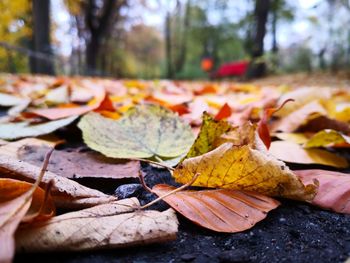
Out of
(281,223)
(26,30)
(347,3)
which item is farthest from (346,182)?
(26,30)

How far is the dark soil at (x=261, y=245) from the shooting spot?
0.53 meters

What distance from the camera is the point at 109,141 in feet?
3.07

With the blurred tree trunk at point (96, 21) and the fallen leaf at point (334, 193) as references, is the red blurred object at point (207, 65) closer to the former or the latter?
the blurred tree trunk at point (96, 21)

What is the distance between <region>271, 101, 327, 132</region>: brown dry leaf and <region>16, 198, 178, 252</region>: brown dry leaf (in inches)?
29.3

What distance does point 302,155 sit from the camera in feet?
3.10

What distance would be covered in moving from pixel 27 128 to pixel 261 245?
825mm

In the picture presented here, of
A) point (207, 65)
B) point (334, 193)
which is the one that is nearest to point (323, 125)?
point (334, 193)

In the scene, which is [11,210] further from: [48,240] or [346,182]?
[346,182]

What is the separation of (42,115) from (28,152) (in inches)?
9.5

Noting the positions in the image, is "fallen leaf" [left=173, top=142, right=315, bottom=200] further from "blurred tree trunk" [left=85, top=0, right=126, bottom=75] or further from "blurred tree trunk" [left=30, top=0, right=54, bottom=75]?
"blurred tree trunk" [left=85, top=0, right=126, bottom=75]

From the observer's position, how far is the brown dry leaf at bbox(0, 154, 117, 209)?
621 millimetres

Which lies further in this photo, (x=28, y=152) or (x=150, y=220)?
(x=28, y=152)

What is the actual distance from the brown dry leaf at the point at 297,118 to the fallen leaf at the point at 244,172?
1.75 ft

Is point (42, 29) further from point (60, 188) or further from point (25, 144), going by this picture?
point (60, 188)
